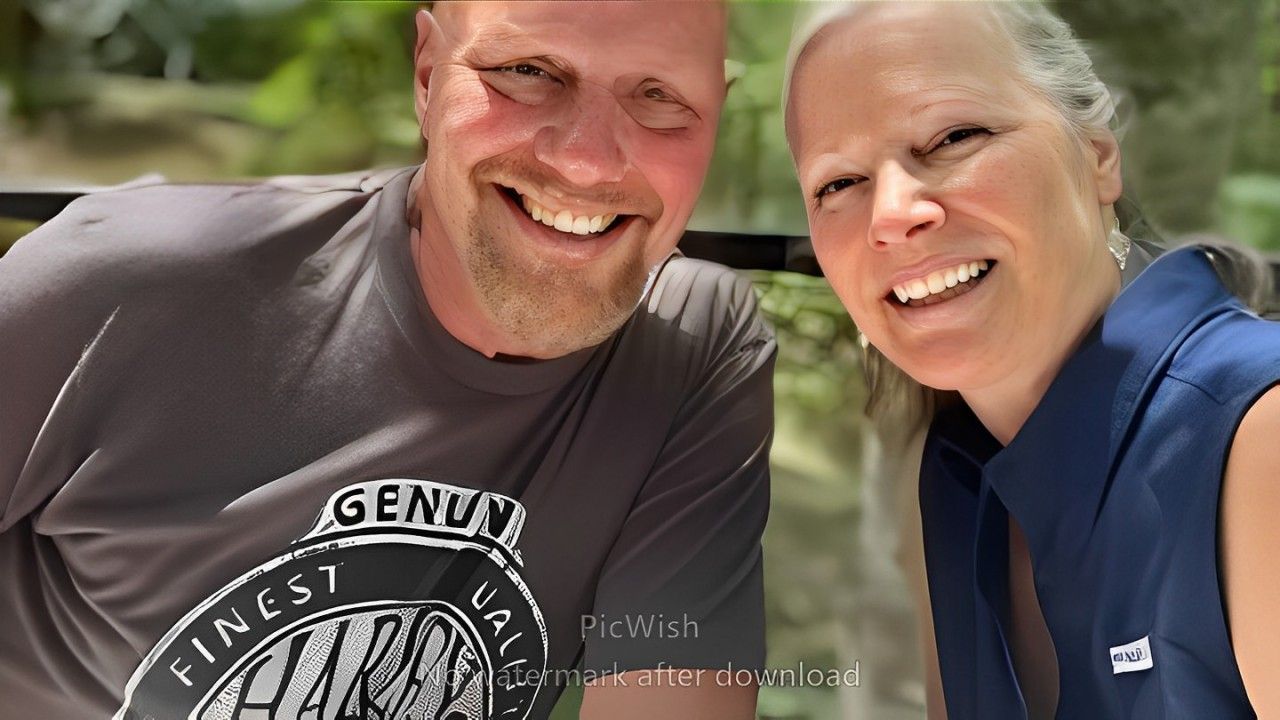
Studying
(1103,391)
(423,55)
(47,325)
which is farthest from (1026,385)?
(47,325)

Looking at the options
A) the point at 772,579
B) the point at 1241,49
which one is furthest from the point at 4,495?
the point at 1241,49

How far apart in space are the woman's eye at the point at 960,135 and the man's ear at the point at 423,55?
0.55 metres

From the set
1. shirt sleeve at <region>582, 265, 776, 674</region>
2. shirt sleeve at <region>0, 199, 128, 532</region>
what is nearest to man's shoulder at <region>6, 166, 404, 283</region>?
shirt sleeve at <region>0, 199, 128, 532</region>

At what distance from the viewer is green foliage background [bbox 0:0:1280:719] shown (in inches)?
51.8

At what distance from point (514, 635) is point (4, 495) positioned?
599 millimetres

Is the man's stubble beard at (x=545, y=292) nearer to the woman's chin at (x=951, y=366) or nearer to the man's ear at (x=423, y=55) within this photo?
the man's ear at (x=423, y=55)

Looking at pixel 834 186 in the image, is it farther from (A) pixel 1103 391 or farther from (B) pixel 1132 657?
(B) pixel 1132 657

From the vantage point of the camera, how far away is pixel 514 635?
1373 mm

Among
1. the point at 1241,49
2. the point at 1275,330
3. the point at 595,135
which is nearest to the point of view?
the point at 1275,330

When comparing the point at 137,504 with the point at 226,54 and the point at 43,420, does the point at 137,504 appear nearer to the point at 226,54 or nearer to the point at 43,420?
the point at 43,420

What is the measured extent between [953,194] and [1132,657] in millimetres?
497

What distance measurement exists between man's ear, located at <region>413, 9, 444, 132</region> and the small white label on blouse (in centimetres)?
93

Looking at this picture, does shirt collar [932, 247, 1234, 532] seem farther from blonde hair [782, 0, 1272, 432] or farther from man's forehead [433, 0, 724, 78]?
man's forehead [433, 0, 724, 78]

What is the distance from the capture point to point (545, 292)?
1.29 m
